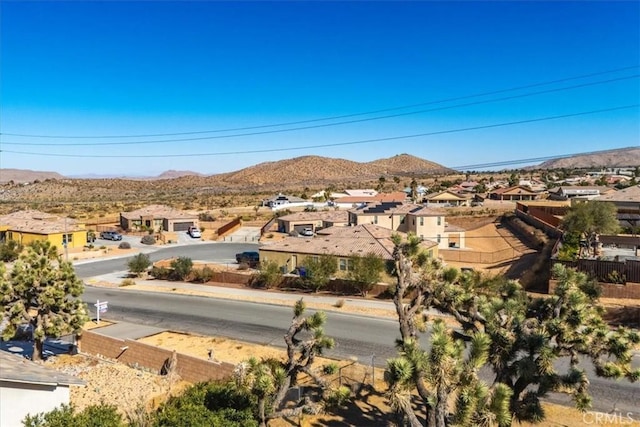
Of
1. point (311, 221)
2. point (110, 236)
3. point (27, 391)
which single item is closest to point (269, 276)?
point (27, 391)

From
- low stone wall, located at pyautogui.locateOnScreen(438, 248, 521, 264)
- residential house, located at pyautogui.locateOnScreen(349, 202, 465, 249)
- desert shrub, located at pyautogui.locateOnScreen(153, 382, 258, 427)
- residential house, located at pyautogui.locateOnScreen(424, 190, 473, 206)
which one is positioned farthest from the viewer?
residential house, located at pyautogui.locateOnScreen(424, 190, 473, 206)

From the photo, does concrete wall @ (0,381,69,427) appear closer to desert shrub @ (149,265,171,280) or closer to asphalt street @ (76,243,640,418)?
asphalt street @ (76,243,640,418)

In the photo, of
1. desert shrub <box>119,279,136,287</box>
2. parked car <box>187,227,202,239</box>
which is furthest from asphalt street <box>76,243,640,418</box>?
parked car <box>187,227,202,239</box>

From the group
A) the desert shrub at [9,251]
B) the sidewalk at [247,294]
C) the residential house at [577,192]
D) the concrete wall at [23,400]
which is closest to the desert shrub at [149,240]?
the desert shrub at [9,251]

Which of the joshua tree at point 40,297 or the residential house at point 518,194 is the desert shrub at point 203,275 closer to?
the joshua tree at point 40,297

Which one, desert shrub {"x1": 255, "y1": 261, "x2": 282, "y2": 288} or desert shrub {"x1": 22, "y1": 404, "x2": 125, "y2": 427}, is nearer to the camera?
desert shrub {"x1": 22, "y1": 404, "x2": 125, "y2": 427}

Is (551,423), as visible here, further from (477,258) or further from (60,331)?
(477,258)

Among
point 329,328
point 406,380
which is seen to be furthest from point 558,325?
point 329,328
